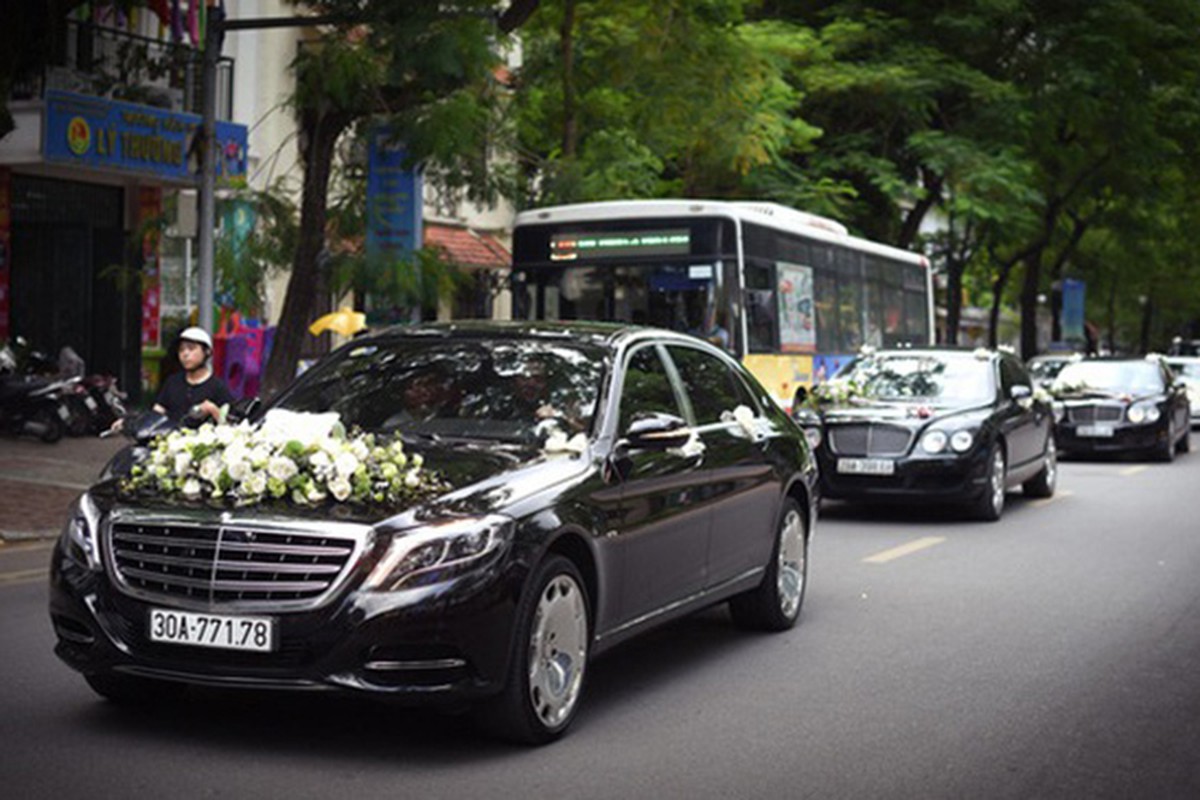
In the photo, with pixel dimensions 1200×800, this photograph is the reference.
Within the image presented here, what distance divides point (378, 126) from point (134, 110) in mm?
5329

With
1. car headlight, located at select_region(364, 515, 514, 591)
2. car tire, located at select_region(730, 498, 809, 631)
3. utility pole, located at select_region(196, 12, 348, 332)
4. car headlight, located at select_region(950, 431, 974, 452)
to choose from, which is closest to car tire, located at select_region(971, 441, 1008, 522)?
car headlight, located at select_region(950, 431, 974, 452)

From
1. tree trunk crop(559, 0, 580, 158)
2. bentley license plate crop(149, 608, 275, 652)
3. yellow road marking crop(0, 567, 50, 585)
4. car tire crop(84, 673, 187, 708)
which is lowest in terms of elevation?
yellow road marking crop(0, 567, 50, 585)

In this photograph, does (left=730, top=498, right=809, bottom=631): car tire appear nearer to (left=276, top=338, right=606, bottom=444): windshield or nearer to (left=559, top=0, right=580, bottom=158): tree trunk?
(left=276, top=338, right=606, bottom=444): windshield

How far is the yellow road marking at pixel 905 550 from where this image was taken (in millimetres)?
12430

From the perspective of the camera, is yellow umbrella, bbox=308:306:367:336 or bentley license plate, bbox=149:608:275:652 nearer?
bentley license plate, bbox=149:608:275:652

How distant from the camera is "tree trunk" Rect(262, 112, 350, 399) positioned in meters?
18.9

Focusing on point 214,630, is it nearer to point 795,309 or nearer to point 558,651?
point 558,651

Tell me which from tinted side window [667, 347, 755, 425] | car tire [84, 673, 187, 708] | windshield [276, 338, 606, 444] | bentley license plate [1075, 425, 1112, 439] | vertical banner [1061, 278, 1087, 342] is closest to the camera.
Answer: car tire [84, 673, 187, 708]

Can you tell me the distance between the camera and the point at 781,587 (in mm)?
9102

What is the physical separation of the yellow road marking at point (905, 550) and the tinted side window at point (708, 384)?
3698mm

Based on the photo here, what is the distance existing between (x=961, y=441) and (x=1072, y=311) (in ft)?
137

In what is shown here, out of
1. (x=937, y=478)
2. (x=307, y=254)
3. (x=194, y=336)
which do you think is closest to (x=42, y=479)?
(x=307, y=254)

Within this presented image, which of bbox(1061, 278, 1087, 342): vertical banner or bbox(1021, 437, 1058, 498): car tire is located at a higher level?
bbox(1061, 278, 1087, 342): vertical banner

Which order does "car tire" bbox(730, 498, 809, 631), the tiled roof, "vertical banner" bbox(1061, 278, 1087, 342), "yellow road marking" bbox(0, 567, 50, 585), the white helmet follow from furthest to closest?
"vertical banner" bbox(1061, 278, 1087, 342) < the tiled roof < "yellow road marking" bbox(0, 567, 50, 585) < the white helmet < "car tire" bbox(730, 498, 809, 631)
